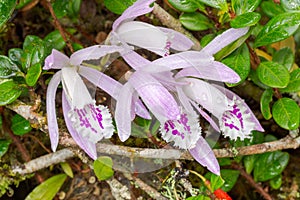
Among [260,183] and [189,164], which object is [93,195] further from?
[260,183]

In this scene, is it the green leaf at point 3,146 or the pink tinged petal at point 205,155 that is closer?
the pink tinged petal at point 205,155

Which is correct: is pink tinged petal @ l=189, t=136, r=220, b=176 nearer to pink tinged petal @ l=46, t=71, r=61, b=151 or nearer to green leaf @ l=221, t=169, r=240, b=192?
green leaf @ l=221, t=169, r=240, b=192

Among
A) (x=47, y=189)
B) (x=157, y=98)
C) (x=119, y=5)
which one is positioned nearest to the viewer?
(x=157, y=98)

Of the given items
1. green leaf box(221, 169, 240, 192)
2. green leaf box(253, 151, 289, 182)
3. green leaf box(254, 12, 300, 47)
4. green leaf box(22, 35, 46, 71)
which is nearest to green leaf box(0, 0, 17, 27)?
green leaf box(22, 35, 46, 71)

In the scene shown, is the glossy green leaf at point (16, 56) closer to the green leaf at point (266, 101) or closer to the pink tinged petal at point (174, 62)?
the pink tinged petal at point (174, 62)

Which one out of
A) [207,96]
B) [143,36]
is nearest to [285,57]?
[207,96]

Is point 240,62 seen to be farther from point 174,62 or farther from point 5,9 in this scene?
point 5,9

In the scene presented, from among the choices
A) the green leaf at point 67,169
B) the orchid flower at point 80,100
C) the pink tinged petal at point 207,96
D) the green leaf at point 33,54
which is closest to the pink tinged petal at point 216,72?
the pink tinged petal at point 207,96
